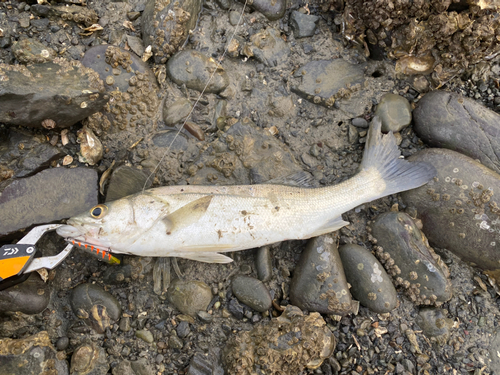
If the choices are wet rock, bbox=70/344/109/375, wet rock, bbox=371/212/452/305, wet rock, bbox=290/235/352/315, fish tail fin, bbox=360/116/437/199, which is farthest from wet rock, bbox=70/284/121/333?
fish tail fin, bbox=360/116/437/199

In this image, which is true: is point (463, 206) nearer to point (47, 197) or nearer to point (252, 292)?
point (252, 292)

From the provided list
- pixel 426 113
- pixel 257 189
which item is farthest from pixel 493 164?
pixel 257 189

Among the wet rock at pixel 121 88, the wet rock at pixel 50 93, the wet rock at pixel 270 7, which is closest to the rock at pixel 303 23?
the wet rock at pixel 270 7

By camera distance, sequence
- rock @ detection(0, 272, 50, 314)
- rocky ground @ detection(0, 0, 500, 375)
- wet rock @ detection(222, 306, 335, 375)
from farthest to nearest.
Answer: rocky ground @ detection(0, 0, 500, 375) → rock @ detection(0, 272, 50, 314) → wet rock @ detection(222, 306, 335, 375)

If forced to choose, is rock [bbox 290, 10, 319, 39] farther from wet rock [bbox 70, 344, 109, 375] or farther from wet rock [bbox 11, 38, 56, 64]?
wet rock [bbox 70, 344, 109, 375]

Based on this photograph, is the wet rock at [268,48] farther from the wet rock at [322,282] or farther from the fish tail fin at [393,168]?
the wet rock at [322,282]
